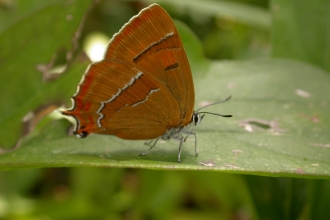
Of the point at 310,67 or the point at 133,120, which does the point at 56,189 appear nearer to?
the point at 133,120

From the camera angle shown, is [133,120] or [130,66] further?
[133,120]

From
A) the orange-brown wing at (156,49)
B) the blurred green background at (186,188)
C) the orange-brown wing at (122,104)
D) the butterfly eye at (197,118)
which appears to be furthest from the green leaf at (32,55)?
the butterfly eye at (197,118)

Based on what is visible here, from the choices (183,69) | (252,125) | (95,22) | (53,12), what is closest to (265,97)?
(252,125)

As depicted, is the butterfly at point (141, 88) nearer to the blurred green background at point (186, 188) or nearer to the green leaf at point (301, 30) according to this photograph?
the blurred green background at point (186, 188)

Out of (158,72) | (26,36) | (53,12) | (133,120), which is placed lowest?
(133,120)

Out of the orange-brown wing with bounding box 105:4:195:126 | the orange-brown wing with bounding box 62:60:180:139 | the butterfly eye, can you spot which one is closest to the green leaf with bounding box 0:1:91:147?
the orange-brown wing with bounding box 62:60:180:139

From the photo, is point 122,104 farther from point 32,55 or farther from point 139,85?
point 32,55

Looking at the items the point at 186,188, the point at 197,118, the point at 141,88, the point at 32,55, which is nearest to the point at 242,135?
the point at 197,118
